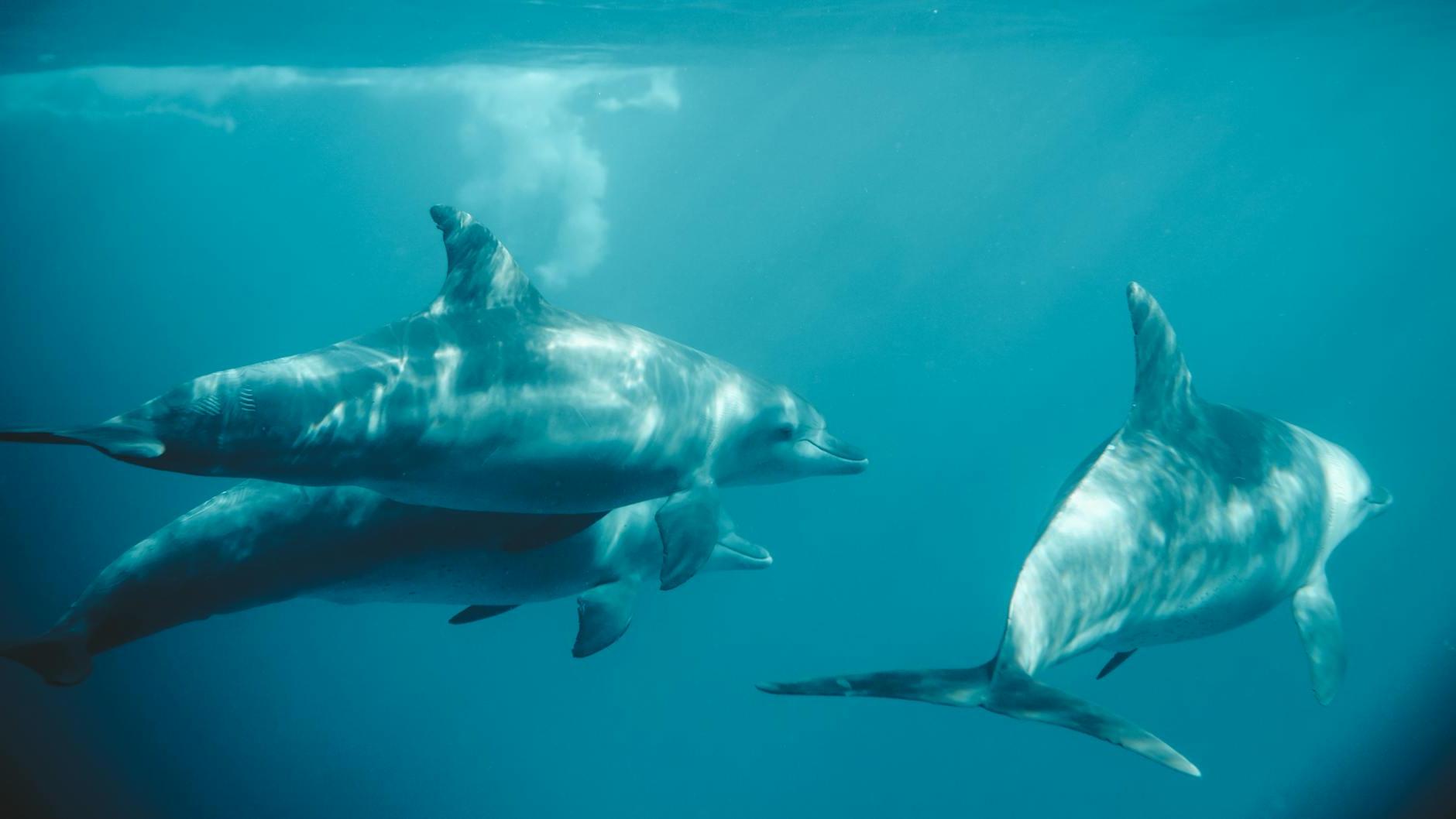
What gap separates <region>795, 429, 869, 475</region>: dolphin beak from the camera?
7.69 m

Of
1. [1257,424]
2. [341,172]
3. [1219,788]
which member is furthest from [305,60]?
[1219,788]

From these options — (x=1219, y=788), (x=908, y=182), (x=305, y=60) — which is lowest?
(x=1219, y=788)

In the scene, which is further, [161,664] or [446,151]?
[446,151]

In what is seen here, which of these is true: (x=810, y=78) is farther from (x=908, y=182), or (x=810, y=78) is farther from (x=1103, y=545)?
(x=1103, y=545)

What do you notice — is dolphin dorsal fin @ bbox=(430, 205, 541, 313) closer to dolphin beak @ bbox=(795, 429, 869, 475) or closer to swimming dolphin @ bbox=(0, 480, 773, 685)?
swimming dolphin @ bbox=(0, 480, 773, 685)

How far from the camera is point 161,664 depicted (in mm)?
21938

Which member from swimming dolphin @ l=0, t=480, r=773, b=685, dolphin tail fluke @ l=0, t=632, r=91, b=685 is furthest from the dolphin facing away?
dolphin tail fluke @ l=0, t=632, r=91, b=685

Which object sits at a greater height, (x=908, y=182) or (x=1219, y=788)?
(x=908, y=182)

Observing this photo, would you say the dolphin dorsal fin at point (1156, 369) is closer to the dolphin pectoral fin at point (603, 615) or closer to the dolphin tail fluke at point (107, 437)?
the dolphin pectoral fin at point (603, 615)

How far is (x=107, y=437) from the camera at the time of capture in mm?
3646

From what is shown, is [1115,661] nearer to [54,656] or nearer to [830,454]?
[830,454]

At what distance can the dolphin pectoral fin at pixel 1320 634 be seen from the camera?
7078 millimetres

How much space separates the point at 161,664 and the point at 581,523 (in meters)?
21.9

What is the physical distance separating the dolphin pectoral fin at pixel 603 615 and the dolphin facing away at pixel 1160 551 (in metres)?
2.87
